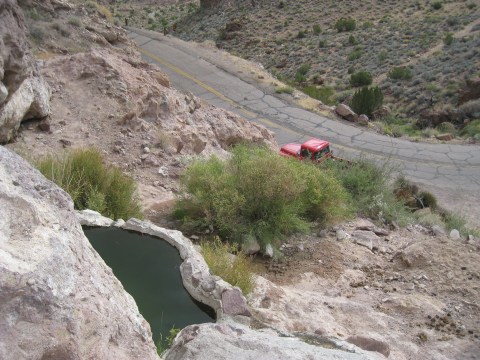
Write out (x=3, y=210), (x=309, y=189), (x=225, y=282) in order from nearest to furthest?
1. (x=3, y=210)
2. (x=225, y=282)
3. (x=309, y=189)

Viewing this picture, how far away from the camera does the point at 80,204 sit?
8.83 m

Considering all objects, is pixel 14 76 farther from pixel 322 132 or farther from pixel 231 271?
pixel 322 132

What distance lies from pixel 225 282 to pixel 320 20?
4231cm

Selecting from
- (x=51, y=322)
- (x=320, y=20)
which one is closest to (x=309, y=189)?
(x=51, y=322)

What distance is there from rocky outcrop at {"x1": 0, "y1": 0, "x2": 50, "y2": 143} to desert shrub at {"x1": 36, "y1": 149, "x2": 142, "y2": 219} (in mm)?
1465

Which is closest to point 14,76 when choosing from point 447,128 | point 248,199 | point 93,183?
point 93,183

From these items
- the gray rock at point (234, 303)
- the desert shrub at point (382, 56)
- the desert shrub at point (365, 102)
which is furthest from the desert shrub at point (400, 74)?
the gray rock at point (234, 303)

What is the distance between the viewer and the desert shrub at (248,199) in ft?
31.1

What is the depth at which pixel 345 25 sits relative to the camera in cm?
4331

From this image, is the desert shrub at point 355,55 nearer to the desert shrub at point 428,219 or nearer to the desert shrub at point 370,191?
the desert shrub at point 370,191

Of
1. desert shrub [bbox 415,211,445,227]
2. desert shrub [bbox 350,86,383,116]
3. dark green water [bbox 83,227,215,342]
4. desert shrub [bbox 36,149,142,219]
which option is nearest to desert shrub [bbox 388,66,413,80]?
desert shrub [bbox 350,86,383,116]

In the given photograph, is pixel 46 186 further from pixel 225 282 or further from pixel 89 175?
pixel 89 175

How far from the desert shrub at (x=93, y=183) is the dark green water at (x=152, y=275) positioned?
3.94 feet

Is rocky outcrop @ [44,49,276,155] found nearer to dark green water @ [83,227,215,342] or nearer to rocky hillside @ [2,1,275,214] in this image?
rocky hillside @ [2,1,275,214]
